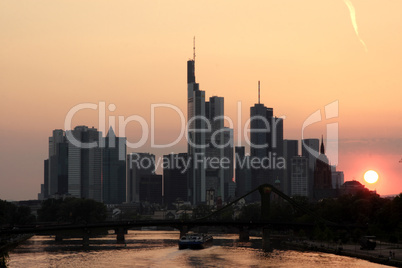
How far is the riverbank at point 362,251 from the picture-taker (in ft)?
359

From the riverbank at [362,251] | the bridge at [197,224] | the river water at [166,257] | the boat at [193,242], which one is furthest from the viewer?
the boat at [193,242]

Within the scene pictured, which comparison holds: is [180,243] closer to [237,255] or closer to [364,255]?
[237,255]

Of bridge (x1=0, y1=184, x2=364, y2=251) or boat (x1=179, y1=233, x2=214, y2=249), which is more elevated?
bridge (x1=0, y1=184, x2=364, y2=251)

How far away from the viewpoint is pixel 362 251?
126375 mm

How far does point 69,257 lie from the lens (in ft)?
415

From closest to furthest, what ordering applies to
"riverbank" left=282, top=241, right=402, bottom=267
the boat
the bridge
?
"riverbank" left=282, top=241, right=402, bottom=267
the bridge
the boat

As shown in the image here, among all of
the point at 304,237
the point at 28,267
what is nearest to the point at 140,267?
the point at 28,267

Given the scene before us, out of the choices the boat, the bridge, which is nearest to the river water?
the boat

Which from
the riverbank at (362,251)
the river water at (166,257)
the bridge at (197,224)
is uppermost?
the bridge at (197,224)

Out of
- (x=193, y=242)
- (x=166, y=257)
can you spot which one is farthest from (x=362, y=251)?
(x=193, y=242)

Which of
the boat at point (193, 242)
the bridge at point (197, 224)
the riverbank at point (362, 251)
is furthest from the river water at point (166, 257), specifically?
→ the bridge at point (197, 224)

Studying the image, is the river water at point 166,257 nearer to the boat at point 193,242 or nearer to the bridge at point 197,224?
the boat at point 193,242

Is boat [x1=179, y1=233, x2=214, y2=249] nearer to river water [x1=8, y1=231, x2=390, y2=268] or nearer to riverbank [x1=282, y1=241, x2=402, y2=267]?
river water [x1=8, y1=231, x2=390, y2=268]

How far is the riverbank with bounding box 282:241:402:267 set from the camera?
109m
